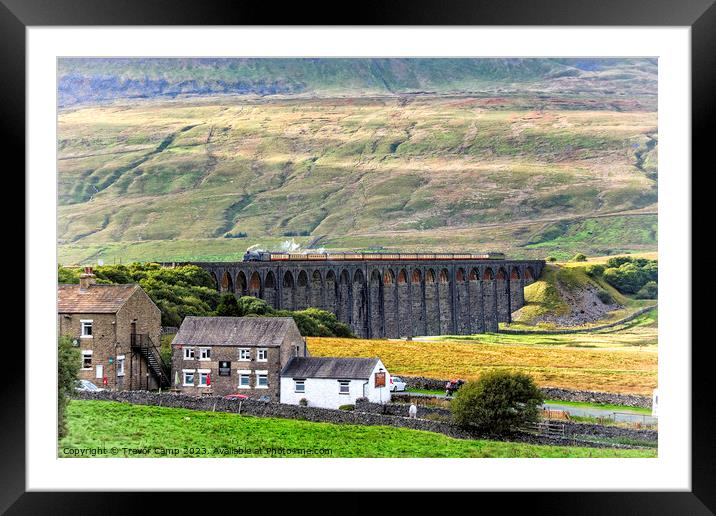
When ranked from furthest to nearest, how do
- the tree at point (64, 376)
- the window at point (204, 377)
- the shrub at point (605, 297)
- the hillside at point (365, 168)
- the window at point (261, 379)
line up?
the hillside at point (365, 168)
the shrub at point (605, 297)
the window at point (204, 377)
the window at point (261, 379)
the tree at point (64, 376)

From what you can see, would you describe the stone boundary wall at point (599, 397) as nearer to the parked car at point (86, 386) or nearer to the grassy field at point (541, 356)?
the grassy field at point (541, 356)

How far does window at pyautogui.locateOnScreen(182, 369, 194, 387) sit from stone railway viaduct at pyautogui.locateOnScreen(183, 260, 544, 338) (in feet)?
49.8

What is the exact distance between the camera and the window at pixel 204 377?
589 inches

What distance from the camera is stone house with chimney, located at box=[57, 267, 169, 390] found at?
14.1 meters

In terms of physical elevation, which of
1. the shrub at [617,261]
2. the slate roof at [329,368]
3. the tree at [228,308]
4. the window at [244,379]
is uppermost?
the shrub at [617,261]

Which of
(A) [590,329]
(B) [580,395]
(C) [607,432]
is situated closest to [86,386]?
(C) [607,432]

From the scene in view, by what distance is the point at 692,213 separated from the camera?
766 centimetres

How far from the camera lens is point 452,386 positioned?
18.1m

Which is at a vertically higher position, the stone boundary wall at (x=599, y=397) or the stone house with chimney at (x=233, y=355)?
the stone house with chimney at (x=233, y=355)

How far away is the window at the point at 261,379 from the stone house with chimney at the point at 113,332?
156 centimetres

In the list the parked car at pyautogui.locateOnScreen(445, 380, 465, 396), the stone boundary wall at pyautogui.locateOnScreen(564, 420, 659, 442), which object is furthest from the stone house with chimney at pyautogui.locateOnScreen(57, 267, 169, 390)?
the stone boundary wall at pyautogui.locateOnScreen(564, 420, 659, 442)

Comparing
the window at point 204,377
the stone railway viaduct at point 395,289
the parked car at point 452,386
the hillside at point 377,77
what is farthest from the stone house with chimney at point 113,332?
the hillside at point 377,77

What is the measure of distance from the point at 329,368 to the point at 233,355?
1594 mm
